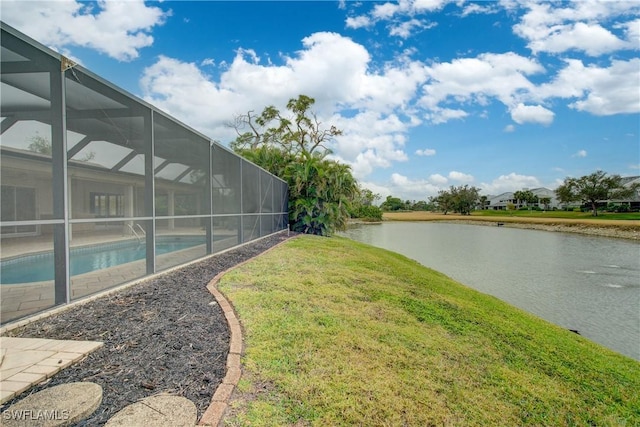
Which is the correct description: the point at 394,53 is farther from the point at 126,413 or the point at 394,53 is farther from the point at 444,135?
the point at 126,413

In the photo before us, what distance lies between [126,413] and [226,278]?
2.68 m

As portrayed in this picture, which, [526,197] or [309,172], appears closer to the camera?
[309,172]

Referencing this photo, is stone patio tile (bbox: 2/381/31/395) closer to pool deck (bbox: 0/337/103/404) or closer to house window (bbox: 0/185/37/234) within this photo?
pool deck (bbox: 0/337/103/404)

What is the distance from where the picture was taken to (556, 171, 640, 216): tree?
39875 millimetres

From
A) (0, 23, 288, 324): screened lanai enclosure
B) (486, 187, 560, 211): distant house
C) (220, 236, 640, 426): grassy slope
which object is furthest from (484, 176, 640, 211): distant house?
(0, 23, 288, 324): screened lanai enclosure

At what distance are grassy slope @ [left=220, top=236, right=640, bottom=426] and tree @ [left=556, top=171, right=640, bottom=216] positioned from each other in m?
48.8

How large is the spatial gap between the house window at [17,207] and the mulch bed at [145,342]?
0.92 meters

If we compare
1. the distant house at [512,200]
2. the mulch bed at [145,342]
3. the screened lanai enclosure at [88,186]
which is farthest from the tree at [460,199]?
the mulch bed at [145,342]

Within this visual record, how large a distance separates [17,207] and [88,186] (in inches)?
55.8

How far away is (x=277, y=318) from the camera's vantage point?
299cm

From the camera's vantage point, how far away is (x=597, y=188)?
40.2m

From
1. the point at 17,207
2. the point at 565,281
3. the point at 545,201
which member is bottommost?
the point at 565,281

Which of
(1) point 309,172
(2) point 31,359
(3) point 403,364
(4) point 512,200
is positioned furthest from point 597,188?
(2) point 31,359

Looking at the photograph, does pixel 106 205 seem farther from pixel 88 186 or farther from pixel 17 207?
pixel 17 207
